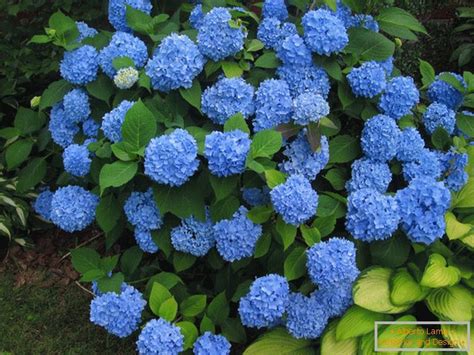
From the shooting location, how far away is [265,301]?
2246 mm

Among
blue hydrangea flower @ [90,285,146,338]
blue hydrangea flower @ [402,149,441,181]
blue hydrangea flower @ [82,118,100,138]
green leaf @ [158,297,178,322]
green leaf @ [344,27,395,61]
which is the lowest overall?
blue hydrangea flower @ [90,285,146,338]

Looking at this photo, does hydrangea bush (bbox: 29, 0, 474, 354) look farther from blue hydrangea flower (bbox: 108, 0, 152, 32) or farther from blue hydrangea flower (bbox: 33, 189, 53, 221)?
blue hydrangea flower (bbox: 33, 189, 53, 221)

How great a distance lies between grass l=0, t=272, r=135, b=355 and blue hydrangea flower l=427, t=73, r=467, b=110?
2.05m

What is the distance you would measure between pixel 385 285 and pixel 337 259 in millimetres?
331

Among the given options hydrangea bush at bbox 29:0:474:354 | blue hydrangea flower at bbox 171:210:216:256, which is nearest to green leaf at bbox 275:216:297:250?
hydrangea bush at bbox 29:0:474:354

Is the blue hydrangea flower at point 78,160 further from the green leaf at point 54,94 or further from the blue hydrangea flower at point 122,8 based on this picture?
the blue hydrangea flower at point 122,8

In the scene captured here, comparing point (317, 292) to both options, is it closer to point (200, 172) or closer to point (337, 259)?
point (337, 259)

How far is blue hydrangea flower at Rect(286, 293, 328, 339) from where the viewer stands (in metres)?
2.35

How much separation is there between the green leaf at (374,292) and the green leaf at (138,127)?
1.07 m

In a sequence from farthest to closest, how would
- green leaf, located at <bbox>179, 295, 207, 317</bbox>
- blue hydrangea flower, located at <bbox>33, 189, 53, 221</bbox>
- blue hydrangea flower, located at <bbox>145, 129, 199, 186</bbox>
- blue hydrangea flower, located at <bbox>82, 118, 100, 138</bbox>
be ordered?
blue hydrangea flower, located at <bbox>33, 189, 53, 221</bbox>
blue hydrangea flower, located at <bbox>82, 118, 100, 138</bbox>
green leaf, located at <bbox>179, 295, 207, 317</bbox>
blue hydrangea flower, located at <bbox>145, 129, 199, 186</bbox>

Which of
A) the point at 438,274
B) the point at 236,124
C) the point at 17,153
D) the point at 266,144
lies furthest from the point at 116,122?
the point at 438,274

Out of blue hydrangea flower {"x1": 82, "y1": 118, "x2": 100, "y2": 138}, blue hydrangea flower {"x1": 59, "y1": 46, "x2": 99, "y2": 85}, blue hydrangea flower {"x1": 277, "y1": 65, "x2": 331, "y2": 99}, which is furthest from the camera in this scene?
blue hydrangea flower {"x1": 82, "y1": 118, "x2": 100, "y2": 138}

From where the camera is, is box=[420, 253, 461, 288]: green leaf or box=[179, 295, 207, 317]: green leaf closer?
box=[420, 253, 461, 288]: green leaf

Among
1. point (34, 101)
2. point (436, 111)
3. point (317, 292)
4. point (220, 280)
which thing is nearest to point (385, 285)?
point (317, 292)
